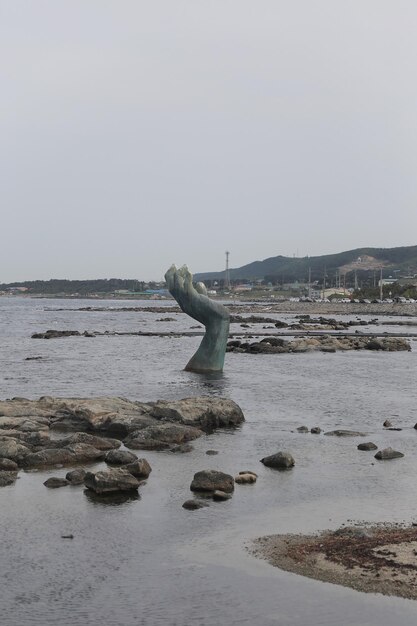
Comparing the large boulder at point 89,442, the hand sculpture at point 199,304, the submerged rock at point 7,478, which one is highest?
the hand sculpture at point 199,304

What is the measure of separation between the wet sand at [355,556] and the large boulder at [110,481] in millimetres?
4175

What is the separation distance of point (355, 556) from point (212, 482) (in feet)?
16.7

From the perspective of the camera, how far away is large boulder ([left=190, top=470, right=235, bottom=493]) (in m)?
17.3

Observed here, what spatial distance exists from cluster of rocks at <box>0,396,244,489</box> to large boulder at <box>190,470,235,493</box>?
161 centimetres

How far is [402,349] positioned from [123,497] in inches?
1885

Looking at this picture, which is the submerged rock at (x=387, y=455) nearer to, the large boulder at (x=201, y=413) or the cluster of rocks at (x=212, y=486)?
the cluster of rocks at (x=212, y=486)

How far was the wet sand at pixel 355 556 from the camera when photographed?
11734 mm

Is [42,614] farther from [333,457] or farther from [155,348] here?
[155,348]

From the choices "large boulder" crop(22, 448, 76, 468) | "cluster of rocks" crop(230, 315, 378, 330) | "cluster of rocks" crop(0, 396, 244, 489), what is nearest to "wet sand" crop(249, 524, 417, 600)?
"cluster of rocks" crop(0, 396, 244, 489)

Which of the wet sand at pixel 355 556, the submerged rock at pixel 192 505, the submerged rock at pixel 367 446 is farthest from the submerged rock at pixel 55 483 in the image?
the submerged rock at pixel 367 446

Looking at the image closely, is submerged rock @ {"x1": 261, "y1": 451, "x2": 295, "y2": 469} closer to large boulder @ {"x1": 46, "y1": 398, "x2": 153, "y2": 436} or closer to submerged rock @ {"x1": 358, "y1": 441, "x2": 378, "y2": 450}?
submerged rock @ {"x1": 358, "y1": 441, "x2": 378, "y2": 450}

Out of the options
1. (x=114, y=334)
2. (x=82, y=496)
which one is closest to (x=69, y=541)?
(x=82, y=496)

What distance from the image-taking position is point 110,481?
1698 cm

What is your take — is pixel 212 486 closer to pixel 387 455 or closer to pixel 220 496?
pixel 220 496
